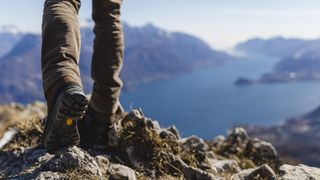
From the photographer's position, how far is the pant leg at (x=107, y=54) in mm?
3309

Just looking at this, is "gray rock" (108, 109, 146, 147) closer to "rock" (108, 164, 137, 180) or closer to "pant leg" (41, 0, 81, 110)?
"rock" (108, 164, 137, 180)

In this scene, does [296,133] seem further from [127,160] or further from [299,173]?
[127,160]

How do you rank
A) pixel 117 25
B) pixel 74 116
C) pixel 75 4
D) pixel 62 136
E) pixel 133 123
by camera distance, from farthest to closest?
pixel 133 123, pixel 117 25, pixel 75 4, pixel 62 136, pixel 74 116

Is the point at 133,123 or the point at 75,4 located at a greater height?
the point at 75,4

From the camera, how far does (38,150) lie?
3438mm

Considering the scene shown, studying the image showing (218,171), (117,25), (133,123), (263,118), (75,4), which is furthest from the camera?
(263,118)

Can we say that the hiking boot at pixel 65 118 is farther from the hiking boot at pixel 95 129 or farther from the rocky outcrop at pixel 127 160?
the hiking boot at pixel 95 129

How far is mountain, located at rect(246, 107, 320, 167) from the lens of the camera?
434 feet

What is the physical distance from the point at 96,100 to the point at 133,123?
0.54 m

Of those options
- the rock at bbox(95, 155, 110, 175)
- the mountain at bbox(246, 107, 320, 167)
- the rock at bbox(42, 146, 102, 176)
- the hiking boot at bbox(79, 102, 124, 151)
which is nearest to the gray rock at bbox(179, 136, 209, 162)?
the hiking boot at bbox(79, 102, 124, 151)

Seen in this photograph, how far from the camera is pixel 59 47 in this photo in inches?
111

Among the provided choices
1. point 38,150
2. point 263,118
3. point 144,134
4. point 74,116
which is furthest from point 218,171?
point 263,118

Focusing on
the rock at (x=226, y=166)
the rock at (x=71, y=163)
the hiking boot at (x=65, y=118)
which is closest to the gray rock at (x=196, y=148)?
the rock at (x=226, y=166)

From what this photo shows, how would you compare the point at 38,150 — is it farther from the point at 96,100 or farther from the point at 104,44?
the point at 104,44
